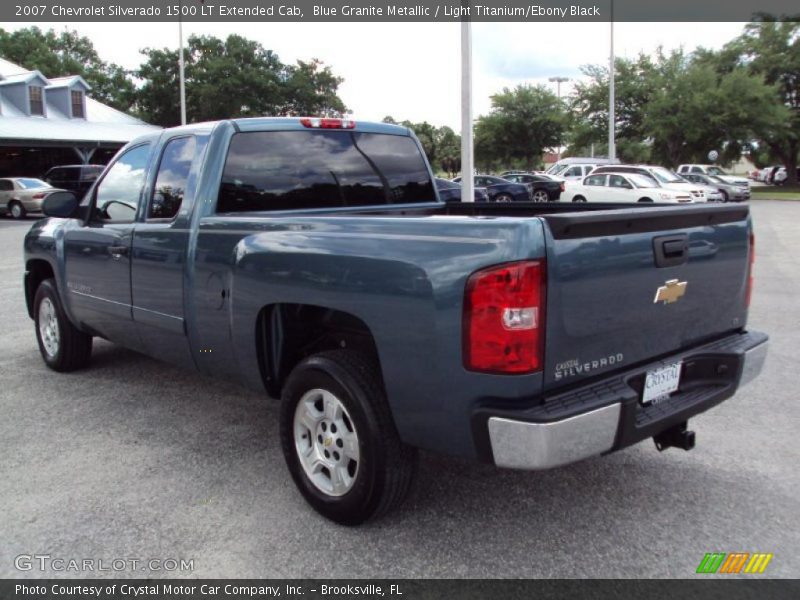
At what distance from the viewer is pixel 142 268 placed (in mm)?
4527

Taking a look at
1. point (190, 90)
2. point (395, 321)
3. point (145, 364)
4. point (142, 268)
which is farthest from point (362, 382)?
point (190, 90)

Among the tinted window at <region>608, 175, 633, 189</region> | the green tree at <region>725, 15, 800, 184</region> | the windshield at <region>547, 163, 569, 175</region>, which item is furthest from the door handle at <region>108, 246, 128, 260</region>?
the green tree at <region>725, 15, 800, 184</region>

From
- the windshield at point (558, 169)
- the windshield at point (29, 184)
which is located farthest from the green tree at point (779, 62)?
the windshield at point (29, 184)

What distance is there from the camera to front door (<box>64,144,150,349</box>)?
4785 mm

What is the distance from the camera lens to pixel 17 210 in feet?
88.9

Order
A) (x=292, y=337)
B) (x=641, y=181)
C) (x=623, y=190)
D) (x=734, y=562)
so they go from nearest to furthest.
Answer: (x=734, y=562) < (x=292, y=337) < (x=641, y=181) < (x=623, y=190)

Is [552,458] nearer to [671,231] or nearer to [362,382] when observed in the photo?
[362,382]

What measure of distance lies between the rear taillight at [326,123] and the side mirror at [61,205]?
2016mm

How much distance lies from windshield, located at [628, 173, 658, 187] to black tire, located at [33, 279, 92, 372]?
21.0 meters

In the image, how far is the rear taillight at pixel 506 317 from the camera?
2639 millimetres

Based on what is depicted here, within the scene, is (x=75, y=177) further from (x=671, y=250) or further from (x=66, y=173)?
(x=671, y=250)

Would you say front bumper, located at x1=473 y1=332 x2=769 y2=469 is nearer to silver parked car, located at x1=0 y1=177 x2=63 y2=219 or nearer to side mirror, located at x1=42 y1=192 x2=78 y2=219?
side mirror, located at x1=42 y1=192 x2=78 y2=219

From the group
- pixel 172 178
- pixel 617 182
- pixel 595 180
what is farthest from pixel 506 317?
pixel 595 180

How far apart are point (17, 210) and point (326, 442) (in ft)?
91.3
